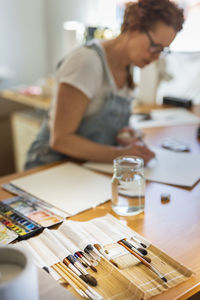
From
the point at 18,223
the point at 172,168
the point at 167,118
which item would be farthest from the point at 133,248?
the point at 167,118

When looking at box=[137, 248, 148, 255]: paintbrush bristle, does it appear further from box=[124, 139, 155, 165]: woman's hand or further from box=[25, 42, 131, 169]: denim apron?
box=[25, 42, 131, 169]: denim apron

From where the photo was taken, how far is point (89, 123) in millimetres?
1333

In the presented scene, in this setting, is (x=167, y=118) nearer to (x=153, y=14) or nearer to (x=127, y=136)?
(x=127, y=136)

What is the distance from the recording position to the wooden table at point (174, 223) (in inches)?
27.6

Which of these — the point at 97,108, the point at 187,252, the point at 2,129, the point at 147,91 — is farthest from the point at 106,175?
the point at 2,129

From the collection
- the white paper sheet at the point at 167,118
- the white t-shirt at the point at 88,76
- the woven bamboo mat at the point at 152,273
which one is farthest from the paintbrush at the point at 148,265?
the white paper sheet at the point at 167,118

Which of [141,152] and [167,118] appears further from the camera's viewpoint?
[167,118]

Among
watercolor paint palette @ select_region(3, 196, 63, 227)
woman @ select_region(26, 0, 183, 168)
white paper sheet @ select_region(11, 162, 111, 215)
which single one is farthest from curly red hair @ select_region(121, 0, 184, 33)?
watercolor paint palette @ select_region(3, 196, 63, 227)

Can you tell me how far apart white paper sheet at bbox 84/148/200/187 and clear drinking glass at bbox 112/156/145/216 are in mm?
175

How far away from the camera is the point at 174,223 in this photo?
88cm

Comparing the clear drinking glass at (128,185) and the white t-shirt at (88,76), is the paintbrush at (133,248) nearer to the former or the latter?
the clear drinking glass at (128,185)

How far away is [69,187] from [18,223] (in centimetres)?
25

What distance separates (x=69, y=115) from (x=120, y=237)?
0.52 metres

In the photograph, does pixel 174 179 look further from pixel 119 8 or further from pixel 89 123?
pixel 119 8
